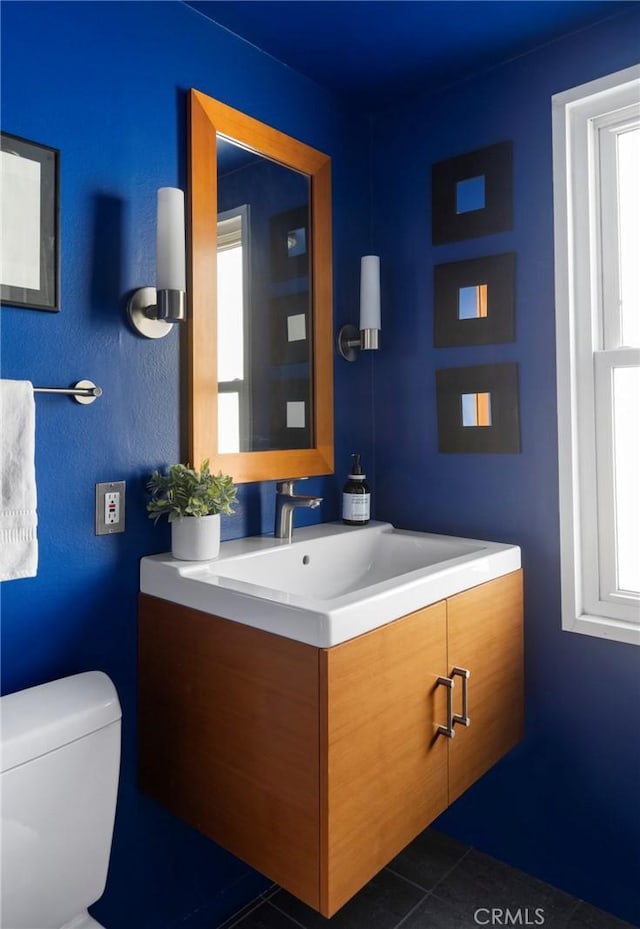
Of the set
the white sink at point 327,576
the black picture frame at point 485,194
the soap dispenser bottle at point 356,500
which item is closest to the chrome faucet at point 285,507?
the white sink at point 327,576

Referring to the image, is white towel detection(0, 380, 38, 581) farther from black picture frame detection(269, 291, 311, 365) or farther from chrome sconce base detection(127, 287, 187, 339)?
black picture frame detection(269, 291, 311, 365)

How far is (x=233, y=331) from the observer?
1.63 metres

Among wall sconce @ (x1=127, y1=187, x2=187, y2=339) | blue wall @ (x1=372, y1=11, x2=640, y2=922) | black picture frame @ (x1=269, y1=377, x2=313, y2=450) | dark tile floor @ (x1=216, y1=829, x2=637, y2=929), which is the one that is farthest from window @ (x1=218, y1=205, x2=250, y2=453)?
dark tile floor @ (x1=216, y1=829, x2=637, y2=929)

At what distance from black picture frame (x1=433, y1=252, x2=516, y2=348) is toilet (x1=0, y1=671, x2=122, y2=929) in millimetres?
1347

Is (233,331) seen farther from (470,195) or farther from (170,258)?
(470,195)

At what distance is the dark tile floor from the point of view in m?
1.58

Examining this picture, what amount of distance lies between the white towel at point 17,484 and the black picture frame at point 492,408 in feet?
3.91

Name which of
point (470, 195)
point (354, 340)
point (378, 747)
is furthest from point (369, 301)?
point (378, 747)

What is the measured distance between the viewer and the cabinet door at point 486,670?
4.58ft

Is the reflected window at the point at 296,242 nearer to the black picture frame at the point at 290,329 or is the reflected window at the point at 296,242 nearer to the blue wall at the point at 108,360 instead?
the black picture frame at the point at 290,329

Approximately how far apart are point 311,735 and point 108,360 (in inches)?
34.8

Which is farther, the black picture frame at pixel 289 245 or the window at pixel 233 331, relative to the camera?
the black picture frame at pixel 289 245

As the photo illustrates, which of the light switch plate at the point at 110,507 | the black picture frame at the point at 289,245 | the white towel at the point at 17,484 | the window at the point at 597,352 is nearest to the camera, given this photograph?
the white towel at the point at 17,484

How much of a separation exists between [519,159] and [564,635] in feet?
4.35
